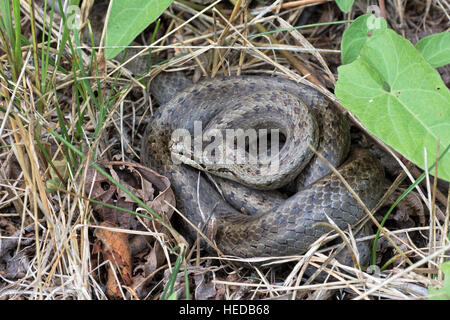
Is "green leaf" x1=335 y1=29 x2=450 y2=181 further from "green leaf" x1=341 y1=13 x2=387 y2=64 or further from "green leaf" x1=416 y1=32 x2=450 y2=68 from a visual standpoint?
"green leaf" x1=416 y1=32 x2=450 y2=68

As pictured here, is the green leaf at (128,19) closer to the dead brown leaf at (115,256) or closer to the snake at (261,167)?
the snake at (261,167)

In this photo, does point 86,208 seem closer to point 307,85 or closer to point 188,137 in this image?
point 188,137

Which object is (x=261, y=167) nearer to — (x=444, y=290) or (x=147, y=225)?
(x=147, y=225)

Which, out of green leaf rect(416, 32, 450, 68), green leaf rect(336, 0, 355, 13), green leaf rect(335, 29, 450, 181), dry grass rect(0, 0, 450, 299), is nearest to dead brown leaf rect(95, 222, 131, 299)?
dry grass rect(0, 0, 450, 299)

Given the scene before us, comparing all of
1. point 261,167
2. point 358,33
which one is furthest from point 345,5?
point 261,167
